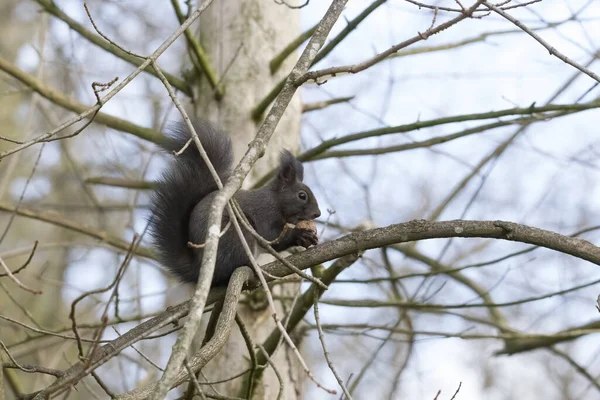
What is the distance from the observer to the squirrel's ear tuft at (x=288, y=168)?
338 centimetres

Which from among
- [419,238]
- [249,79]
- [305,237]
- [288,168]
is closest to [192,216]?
[305,237]

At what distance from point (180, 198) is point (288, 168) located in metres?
0.60

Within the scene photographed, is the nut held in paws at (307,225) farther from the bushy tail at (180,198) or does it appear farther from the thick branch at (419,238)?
the thick branch at (419,238)

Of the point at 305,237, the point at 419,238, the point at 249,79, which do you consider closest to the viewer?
the point at 419,238

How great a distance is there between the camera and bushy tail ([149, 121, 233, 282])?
3.03 metres

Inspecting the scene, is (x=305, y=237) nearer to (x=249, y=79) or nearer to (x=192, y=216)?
(x=192, y=216)

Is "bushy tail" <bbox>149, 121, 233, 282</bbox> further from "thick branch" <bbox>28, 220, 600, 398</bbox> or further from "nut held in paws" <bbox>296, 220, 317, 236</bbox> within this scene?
"thick branch" <bbox>28, 220, 600, 398</bbox>

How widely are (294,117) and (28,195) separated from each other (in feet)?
12.9

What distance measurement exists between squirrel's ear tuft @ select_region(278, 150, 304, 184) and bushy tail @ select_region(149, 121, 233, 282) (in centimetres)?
38

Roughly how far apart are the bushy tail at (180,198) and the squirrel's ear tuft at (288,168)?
38cm

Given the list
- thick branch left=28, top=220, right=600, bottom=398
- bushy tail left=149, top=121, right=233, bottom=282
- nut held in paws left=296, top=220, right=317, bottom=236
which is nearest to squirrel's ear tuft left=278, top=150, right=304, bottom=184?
nut held in paws left=296, top=220, right=317, bottom=236

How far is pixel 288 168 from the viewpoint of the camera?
3420 mm

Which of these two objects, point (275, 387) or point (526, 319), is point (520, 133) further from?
point (526, 319)

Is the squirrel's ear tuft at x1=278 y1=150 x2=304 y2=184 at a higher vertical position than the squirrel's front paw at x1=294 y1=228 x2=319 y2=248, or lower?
higher
